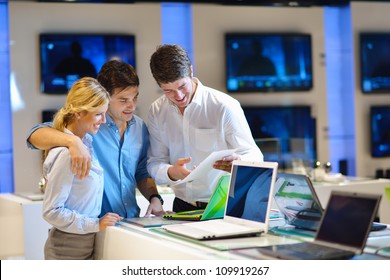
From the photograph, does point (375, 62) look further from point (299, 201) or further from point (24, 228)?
point (299, 201)

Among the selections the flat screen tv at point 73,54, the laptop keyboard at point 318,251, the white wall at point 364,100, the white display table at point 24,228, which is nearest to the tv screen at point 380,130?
the white wall at point 364,100

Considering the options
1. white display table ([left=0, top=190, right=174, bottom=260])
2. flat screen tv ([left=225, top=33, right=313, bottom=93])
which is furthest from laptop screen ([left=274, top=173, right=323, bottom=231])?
flat screen tv ([left=225, top=33, right=313, bottom=93])

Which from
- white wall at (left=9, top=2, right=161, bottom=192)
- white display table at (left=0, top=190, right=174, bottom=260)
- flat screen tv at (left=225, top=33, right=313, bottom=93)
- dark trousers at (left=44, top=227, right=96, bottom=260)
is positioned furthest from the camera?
flat screen tv at (left=225, top=33, right=313, bottom=93)

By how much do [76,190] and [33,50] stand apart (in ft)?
12.9

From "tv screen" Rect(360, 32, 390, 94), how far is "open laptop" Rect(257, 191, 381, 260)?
5.63 m

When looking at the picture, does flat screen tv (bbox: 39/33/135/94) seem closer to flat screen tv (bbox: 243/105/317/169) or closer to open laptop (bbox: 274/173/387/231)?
flat screen tv (bbox: 243/105/317/169)

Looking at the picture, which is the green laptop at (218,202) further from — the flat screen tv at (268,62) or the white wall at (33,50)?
the flat screen tv at (268,62)

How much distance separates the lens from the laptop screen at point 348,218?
2000mm

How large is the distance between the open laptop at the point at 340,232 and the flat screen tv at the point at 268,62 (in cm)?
494

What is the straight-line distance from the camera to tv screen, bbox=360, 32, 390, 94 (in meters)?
7.55

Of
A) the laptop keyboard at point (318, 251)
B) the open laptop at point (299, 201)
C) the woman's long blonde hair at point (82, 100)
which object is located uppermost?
the woman's long blonde hair at point (82, 100)

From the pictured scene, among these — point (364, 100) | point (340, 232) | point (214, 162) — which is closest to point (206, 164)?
point (214, 162)

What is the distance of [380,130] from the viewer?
7605 millimetres

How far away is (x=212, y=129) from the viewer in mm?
3275
